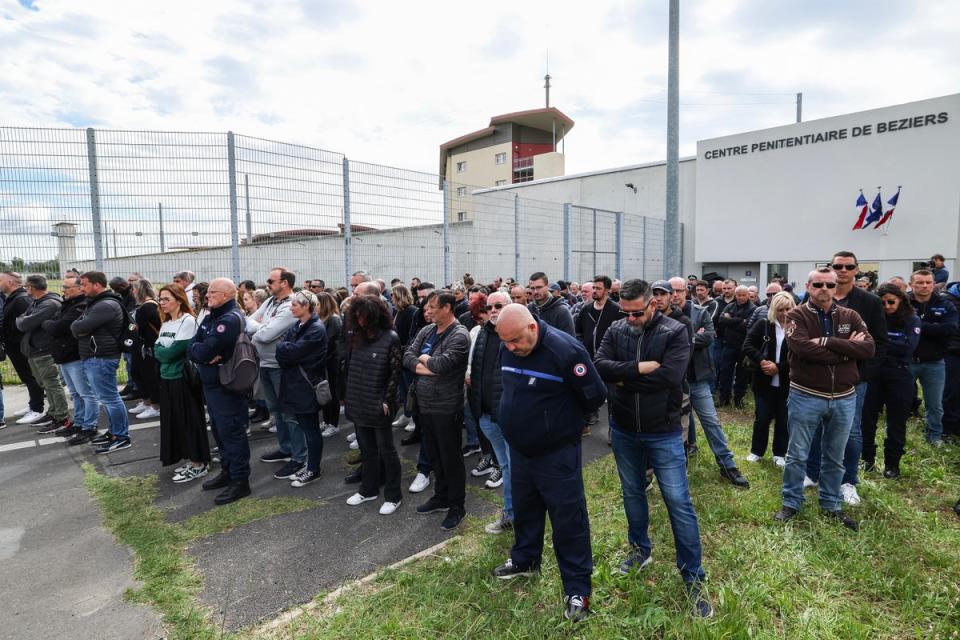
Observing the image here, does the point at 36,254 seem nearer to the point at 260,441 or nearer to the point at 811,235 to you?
the point at 260,441

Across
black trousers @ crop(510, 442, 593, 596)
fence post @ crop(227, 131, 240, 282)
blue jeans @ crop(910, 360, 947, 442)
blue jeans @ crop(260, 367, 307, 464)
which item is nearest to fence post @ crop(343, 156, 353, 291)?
fence post @ crop(227, 131, 240, 282)

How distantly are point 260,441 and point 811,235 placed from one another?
1864 cm

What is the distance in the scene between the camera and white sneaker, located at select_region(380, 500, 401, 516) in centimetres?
439

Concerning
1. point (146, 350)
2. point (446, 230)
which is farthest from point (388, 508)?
point (446, 230)

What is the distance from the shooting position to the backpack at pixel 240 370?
4.71 metres

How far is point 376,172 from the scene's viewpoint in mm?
9383

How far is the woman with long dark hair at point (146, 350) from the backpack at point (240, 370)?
189 centimetres

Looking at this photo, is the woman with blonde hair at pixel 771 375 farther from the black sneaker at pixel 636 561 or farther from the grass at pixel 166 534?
the grass at pixel 166 534

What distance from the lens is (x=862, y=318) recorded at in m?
4.31

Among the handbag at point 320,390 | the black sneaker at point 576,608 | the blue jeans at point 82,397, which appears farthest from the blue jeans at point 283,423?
the black sneaker at point 576,608

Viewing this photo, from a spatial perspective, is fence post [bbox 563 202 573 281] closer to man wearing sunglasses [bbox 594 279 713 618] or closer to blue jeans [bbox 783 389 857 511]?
blue jeans [bbox 783 389 857 511]

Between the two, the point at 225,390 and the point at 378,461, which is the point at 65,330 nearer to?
the point at 225,390

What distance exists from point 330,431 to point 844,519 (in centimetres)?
564

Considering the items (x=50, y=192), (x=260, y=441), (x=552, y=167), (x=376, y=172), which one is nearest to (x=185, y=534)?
(x=260, y=441)
